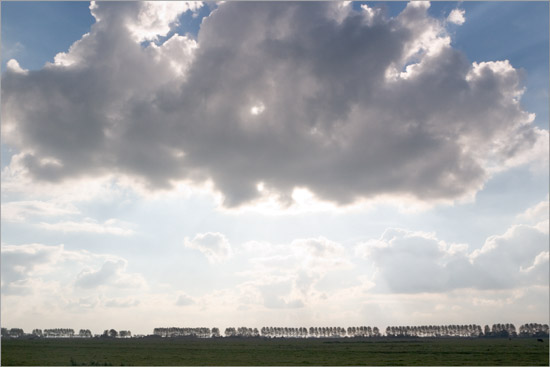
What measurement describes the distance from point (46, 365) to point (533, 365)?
2860 inches

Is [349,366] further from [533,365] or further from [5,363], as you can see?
[5,363]

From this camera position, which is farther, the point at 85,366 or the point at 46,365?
the point at 46,365

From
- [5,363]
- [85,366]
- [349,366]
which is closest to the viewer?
[85,366]

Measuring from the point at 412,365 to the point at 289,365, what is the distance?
18568mm

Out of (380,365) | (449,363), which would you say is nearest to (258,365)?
(380,365)

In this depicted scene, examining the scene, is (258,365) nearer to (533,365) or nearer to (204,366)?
(204,366)

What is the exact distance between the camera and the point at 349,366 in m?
65.2

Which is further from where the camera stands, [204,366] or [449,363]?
[449,363]

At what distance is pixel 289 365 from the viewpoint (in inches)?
2677

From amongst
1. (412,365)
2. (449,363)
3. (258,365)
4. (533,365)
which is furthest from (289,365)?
(533,365)

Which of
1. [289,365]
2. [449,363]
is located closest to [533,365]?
[449,363]

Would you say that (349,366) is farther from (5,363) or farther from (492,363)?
(5,363)

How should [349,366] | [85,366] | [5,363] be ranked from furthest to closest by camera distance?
[5,363], [349,366], [85,366]

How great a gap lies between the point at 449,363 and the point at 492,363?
6315mm
